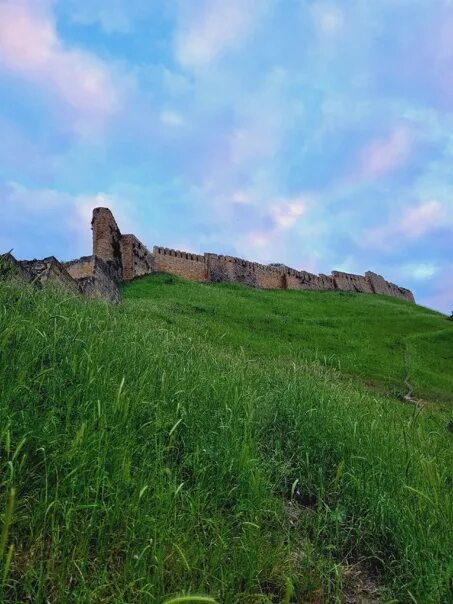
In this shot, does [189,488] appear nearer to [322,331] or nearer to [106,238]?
[322,331]

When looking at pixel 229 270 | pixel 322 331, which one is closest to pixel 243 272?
pixel 229 270

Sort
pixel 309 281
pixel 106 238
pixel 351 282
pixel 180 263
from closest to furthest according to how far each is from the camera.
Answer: pixel 106 238 < pixel 180 263 < pixel 309 281 < pixel 351 282

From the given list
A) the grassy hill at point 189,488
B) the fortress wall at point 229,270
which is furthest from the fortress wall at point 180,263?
the grassy hill at point 189,488

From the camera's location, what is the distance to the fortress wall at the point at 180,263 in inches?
1710

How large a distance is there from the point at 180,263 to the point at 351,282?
24.5 meters

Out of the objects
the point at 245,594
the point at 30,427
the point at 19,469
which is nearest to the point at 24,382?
the point at 30,427

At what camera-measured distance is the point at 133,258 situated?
3841 cm

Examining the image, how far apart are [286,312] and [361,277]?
36064 mm

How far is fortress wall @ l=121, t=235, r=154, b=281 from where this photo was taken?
3797 centimetres

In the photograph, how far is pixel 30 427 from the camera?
355 cm

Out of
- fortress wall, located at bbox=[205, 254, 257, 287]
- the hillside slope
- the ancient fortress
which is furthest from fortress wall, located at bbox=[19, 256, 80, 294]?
fortress wall, located at bbox=[205, 254, 257, 287]

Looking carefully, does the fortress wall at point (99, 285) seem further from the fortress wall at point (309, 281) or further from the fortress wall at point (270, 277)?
the fortress wall at point (309, 281)

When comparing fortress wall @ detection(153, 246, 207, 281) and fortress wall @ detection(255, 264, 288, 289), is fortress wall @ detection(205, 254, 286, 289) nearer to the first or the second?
fortress wall @ detection(255, 264, 288, 289)

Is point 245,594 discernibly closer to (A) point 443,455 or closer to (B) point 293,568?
(B) point 293,568
